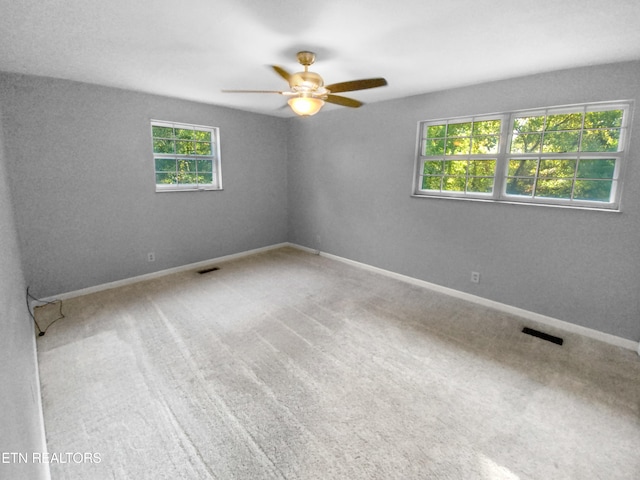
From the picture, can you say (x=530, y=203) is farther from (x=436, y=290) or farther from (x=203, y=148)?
(x=203, y=148)

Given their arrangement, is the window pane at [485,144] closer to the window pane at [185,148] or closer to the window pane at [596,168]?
the window pane at [596,168]

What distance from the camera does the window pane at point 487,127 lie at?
122 inches

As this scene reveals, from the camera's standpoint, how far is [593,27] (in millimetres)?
1821

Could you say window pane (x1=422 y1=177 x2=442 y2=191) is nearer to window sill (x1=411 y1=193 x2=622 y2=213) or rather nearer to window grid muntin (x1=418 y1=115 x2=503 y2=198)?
window grid muntin (x1=418 y1=115 x2=503 y2=198)

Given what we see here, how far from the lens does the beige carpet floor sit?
1.46 meters

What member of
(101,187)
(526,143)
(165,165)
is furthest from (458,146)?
(101,187)

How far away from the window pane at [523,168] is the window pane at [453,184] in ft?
1.59

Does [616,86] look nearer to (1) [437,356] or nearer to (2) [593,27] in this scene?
(2) [593,27]

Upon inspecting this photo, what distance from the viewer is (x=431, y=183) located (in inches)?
143

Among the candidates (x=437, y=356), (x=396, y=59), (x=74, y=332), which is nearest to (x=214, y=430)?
(x=437, y=356)

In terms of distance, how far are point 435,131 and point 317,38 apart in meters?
2.08

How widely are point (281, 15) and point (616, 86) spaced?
2.69 m

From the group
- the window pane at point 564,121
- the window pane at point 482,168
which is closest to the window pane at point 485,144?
the window pane at point 482,168

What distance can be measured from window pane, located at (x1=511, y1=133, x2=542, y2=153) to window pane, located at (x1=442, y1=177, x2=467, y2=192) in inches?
22.6
